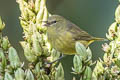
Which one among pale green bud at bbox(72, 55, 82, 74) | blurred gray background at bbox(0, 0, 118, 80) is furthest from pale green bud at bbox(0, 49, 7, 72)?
blurred gray background at bbox(0, 0, 118, 80)

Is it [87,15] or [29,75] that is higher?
[87,15]

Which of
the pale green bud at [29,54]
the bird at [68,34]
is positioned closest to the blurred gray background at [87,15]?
the bird at [68,34]

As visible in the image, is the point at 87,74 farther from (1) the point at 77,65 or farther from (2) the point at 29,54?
(2) the point at 29,54

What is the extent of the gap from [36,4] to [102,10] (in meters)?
1.30

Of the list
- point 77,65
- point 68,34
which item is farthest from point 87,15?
point 77,65

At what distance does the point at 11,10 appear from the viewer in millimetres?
2904

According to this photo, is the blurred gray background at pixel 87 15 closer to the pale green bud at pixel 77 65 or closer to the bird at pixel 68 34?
the bird at pixel 68 34

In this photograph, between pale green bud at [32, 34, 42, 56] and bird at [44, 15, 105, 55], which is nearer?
pale green bud at [32, 34, 42, 56]

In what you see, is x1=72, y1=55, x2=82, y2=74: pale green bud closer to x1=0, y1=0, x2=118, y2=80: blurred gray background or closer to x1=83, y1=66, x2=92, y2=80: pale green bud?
x1=83, y1=66, x2=92, y2=80: pale green bud

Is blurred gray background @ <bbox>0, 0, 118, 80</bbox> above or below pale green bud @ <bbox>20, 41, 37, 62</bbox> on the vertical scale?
above

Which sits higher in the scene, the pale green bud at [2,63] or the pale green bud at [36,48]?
the pale green bud at [36,48]

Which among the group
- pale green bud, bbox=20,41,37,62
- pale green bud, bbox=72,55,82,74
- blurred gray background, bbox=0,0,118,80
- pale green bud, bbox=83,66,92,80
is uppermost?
blurred gray background, bbox=0,0,118,80

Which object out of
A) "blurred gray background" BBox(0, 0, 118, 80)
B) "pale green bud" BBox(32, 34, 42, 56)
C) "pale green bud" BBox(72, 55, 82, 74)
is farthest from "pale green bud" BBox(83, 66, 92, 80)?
"blurred gray background" BBox(0, 0, 118, 80)

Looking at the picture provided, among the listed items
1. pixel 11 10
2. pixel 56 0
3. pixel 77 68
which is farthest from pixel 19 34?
pixel 77 68
